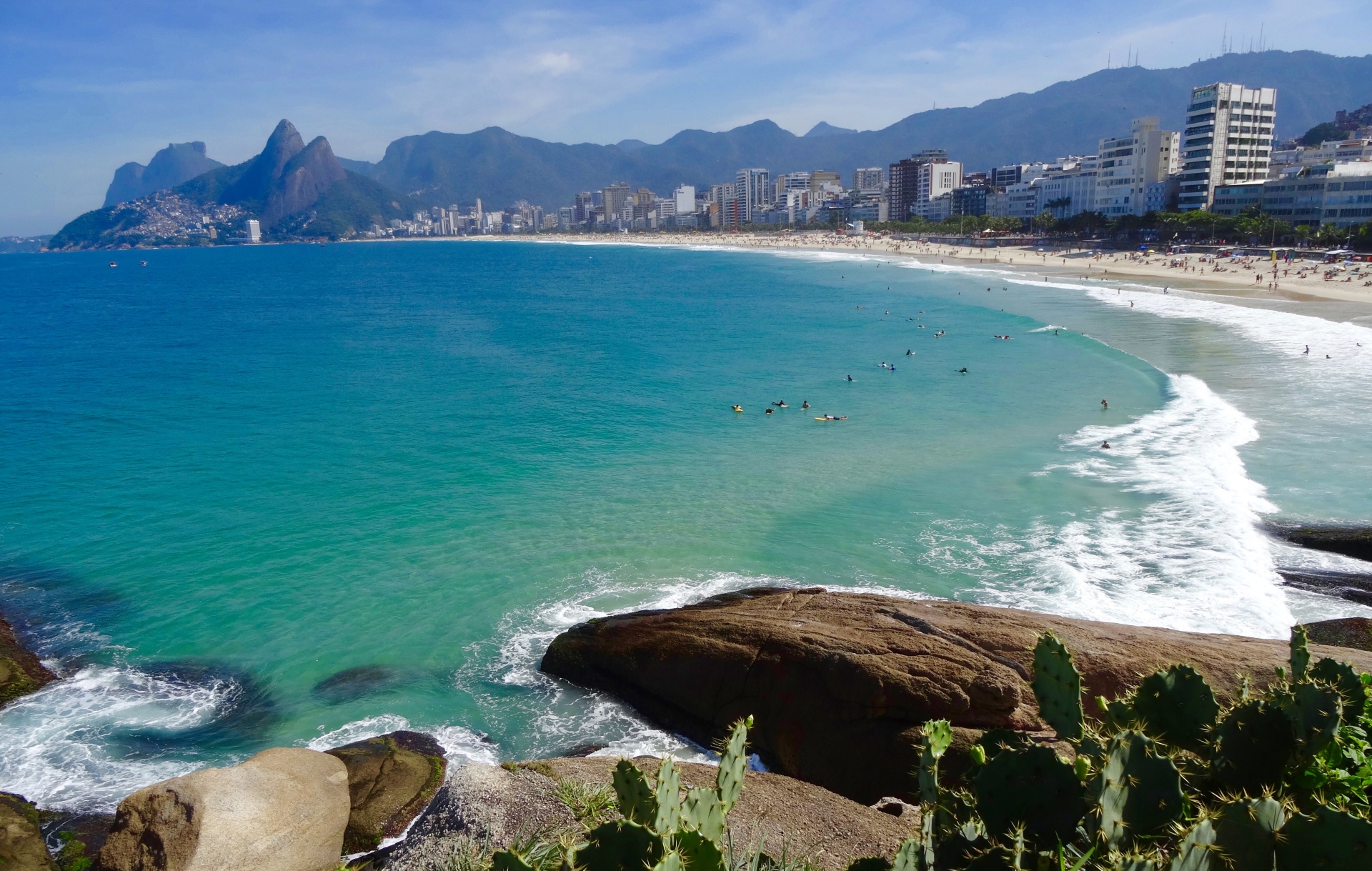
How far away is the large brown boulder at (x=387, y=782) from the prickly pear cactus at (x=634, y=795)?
6.08 m

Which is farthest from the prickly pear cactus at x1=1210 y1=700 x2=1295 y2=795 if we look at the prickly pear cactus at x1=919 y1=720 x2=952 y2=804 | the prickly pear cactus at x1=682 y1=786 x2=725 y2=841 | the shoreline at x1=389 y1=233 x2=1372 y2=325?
the shoreline at x1=389 y1=233 x2=1372 y2=325

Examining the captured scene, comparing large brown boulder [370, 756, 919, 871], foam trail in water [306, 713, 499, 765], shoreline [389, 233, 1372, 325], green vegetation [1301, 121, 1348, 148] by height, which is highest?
green vegetation [1301, 121, 1348, 148]

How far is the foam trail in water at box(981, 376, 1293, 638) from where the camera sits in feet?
50.9

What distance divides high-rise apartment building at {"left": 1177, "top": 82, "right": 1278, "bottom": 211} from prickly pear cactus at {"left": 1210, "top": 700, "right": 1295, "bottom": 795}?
12616cm

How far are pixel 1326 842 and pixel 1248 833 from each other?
0.30m

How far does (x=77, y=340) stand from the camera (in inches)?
2317

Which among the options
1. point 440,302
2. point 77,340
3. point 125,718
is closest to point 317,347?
point 77,340

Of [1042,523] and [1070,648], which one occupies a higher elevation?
[1070,648]

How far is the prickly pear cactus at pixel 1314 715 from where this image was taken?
16.6 feet

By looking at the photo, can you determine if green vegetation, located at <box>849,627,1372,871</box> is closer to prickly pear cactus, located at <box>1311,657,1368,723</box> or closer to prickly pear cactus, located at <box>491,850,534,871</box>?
prickly pear cactus, located at <box>1311,657,1368,723</box>

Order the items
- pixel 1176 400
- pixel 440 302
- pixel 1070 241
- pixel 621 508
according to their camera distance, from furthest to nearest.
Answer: pixel 1070 241
pixel 440 302
pixel 1176 400
pixel 621 508

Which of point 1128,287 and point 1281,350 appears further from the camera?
point 1128,287

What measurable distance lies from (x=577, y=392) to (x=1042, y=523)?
2289 cm

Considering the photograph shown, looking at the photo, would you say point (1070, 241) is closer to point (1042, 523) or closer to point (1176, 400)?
Answer: point (1176, 400)
